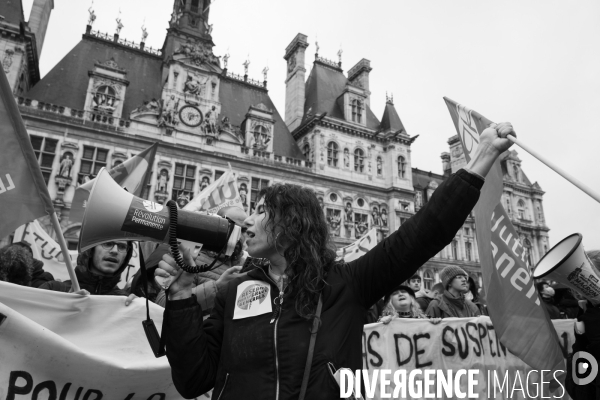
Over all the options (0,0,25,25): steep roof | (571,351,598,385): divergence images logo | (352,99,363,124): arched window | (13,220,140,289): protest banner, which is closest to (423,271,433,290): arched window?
(352,99,363,124): arched window

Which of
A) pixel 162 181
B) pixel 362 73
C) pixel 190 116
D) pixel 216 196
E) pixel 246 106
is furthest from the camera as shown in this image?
pixel 362 73

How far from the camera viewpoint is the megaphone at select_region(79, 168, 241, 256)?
78.0 inches

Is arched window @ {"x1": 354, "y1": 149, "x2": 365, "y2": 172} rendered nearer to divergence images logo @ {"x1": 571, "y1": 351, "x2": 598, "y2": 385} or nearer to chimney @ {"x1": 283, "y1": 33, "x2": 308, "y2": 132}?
chimney @ {"x1": 283, "y1": 33, "x2": 308, "y2": 132}

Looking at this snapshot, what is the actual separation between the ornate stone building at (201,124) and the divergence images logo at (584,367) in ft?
65.5

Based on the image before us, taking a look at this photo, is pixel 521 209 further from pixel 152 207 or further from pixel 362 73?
pixel 152 207

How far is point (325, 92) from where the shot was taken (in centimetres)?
3247

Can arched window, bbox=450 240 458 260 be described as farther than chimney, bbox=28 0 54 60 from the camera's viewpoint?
Yes

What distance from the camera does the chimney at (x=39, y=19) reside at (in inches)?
930

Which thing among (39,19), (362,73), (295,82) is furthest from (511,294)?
(362,73)

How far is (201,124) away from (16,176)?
21514 millimetres

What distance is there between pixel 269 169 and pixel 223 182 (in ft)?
51.8

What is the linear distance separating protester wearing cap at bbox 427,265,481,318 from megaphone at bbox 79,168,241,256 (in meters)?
4.41

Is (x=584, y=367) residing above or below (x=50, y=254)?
below

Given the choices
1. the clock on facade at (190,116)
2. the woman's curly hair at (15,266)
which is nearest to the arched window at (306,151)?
the clock on facade at (190,116)
